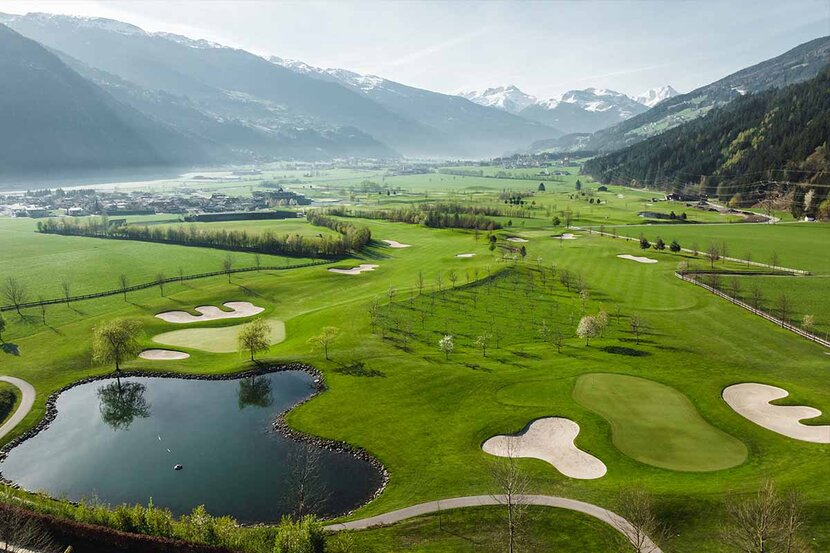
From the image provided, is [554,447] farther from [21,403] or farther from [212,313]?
[212,313]

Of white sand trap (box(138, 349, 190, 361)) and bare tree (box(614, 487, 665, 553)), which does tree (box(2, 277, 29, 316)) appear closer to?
white sand trap (box(138, 349, 190, 361))

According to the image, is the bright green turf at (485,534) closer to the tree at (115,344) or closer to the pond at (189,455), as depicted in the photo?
the pond at (189,455)

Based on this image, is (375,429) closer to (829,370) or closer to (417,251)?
(829,370)

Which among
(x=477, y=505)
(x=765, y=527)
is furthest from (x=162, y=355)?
(x=765, y=527)

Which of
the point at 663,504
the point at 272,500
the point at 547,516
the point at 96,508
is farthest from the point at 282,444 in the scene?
the point at 663,504

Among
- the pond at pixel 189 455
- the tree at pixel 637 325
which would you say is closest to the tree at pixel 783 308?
the tree at pixel 637 325

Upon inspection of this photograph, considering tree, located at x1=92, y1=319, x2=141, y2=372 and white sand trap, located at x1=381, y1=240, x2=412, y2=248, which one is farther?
white sand trap, located at x1=381, y1=240, x2=412, y2=248

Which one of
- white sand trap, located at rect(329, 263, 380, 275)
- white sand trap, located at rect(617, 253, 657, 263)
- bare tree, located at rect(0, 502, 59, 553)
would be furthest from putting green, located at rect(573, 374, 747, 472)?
white sand trap, located at rect(329, 263, 380, 275)
